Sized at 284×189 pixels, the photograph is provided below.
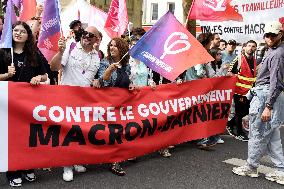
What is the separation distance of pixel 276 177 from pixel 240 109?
Result: 2.74 metres

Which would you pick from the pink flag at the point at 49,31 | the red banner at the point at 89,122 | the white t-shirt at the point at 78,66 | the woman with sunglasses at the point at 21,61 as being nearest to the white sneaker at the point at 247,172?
the red banner at the point at 89,122

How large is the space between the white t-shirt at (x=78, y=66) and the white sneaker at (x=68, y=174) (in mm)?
1027

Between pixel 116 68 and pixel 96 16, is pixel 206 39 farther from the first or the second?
pixel 96 16

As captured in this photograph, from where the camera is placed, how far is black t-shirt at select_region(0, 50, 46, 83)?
180 inches

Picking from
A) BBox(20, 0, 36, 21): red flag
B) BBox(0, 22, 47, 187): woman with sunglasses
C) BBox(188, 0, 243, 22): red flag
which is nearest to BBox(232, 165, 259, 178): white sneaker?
BBox(0, 22, 47, 187): woman with sunglasses

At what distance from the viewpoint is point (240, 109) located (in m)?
7.77

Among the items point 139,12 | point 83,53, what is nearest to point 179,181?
point 83,53

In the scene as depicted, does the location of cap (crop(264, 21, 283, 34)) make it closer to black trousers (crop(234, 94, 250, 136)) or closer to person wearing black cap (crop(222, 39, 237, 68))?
black trousers (crop(234, 94, 250, 136))

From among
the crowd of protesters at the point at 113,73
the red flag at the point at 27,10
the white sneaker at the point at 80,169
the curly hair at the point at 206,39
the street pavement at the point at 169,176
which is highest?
the red flag at the point at 27,10

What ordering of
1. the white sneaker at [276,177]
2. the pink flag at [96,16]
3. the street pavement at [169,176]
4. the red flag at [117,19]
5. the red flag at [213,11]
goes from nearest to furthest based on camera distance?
1. the street pavement at [169,176]
2. the white sneaker at [276,177]
3. the red flag at [213,11]
4. the red flag at [117,19]
5. the pink flag at [96,16]

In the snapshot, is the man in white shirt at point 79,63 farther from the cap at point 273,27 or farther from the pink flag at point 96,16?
the pink flag at point 96,16

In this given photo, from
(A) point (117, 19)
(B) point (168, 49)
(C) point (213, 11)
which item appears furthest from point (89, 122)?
Answer: (A) point (117, 19)

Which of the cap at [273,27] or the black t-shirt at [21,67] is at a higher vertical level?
the cap at [273,27]

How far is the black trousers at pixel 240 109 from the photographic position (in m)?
7.70
